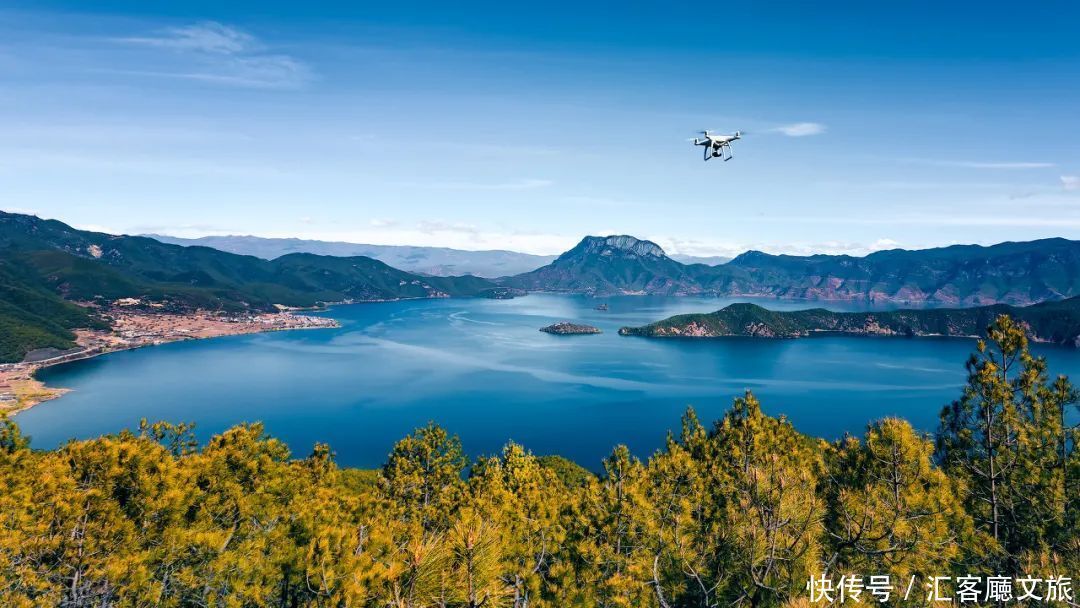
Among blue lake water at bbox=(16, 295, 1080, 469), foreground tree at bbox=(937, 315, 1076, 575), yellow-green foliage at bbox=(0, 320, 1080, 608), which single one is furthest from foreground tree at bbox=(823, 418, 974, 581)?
blue lake water at bbox=(16, 295, 1080, 469)

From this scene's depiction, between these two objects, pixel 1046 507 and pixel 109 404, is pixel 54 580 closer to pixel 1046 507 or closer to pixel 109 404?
pixel 1046 507

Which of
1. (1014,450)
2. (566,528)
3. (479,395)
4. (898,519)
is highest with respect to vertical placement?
(1014,450)

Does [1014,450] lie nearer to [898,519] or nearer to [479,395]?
[898,519]

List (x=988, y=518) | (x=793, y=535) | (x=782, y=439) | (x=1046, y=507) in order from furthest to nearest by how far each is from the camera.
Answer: (x=782, y=439) → (x=988, y=518) → (x=1046, y=507) → (x=793, y=535)

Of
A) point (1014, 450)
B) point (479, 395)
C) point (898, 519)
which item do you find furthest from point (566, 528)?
point (479, 395)

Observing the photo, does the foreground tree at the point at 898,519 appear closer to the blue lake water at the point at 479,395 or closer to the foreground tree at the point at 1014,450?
the foreground tree at the point at 1014,450

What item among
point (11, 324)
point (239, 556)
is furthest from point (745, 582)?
point (11, 324)

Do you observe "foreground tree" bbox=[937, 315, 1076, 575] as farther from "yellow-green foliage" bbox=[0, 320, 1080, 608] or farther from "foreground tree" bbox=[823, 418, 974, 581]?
"foreground tree" bbox=[823, 418, 974, 581]

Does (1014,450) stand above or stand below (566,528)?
above
